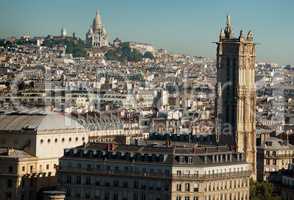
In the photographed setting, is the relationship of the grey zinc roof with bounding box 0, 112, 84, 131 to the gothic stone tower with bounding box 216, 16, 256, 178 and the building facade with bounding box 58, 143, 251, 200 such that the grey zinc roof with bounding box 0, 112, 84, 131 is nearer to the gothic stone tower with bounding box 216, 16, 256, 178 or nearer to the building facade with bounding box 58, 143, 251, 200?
the building facade with bounding box 58, 143, 251, 200

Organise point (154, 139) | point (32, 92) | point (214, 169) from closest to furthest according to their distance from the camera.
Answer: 1. point (214, 169)
2. point (154, 139)
3. point (32, 92)

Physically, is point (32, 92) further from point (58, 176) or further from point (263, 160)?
point (58, 176)

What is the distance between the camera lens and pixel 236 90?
85500 millimetres

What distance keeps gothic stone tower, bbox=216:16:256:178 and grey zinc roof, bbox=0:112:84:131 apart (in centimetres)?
1169

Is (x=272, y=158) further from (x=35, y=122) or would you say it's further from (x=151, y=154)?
(x=151, y=154)

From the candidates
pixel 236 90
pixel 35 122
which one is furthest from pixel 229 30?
pixel 35 122

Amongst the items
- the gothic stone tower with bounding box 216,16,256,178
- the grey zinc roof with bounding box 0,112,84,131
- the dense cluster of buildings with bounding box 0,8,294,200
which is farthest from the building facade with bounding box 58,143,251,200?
the gothic stone tower with bounding box 216,16,256,178

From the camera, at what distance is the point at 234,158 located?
2717 inches

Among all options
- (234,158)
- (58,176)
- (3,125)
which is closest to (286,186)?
(234,158)

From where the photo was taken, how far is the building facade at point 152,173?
214 feet

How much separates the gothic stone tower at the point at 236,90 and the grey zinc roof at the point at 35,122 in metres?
11.7

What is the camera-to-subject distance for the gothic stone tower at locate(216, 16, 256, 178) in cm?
8463

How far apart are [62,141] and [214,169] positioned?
1295 cm

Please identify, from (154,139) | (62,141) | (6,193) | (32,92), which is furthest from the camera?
(32,92)
